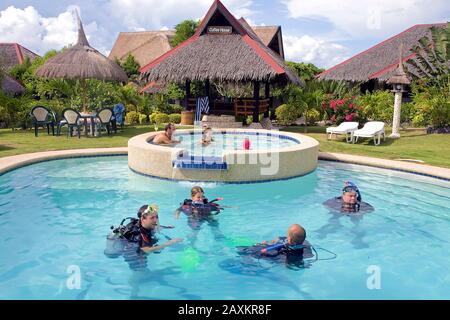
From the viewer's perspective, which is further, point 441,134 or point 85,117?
point 441,134

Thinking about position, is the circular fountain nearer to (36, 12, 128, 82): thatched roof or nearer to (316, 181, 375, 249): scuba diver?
(316, 181, 375, 249): scuba diver

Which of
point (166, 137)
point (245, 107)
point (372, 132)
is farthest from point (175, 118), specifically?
point (372, 132)

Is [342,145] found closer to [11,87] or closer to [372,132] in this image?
[372,132]

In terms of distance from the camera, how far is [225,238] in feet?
23.4

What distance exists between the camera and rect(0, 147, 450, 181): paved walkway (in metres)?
11.1

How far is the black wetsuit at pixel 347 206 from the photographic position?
8.23 metres

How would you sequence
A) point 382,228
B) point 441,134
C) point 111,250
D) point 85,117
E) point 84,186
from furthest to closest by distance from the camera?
point 441,134 → point 85,117 → point 84,186 → point 382,228 → point 111,250

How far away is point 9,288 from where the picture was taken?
209 inches

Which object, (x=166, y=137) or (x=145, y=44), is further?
(x=145, y=44)

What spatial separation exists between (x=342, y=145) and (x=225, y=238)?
9.65m

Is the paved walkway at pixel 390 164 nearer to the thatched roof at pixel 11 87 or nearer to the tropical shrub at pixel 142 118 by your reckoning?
the tropical shrub at pixel 142 118

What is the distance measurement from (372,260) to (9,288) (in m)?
5.12

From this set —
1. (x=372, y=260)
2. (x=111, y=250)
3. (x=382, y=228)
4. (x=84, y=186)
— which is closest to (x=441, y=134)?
(x=382, y=228)

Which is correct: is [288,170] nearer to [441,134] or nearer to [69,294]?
[69,294]
